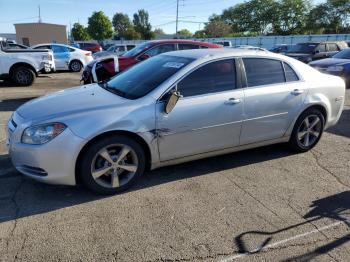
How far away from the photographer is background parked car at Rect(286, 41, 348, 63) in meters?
17.3

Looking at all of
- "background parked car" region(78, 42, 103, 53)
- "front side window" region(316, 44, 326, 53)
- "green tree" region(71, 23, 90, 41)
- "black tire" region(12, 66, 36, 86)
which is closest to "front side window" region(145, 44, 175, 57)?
"black tire" region(12, 66, 36, 86)

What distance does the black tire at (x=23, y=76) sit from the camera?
39.1 feet

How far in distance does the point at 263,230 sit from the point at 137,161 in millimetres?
1546

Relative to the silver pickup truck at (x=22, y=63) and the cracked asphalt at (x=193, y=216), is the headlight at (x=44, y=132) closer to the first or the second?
the cracked asphalt at (x=193, y=216)

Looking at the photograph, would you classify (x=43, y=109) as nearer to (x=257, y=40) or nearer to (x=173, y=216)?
(x=173, y=216)

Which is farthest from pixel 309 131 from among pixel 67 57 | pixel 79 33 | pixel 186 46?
pixel 79 33

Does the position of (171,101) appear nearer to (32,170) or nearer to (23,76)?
(32,170)

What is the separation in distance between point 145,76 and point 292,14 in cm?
9183

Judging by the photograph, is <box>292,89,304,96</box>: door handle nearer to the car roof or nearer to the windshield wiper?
the car roof

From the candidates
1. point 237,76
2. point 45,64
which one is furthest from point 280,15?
point 237,76

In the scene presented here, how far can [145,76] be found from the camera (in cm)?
452

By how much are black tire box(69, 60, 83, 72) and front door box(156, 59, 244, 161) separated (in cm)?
1517

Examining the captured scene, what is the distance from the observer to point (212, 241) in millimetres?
3119

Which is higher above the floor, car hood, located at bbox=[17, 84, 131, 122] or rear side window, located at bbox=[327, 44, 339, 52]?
rear side window, located at bbox=[327, 44, 339, 52]
